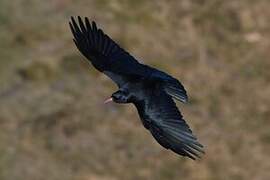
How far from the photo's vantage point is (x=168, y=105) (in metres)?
8.32

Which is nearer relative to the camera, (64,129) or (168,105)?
(168,105)

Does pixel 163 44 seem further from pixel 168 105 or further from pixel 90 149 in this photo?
pixel 168 105

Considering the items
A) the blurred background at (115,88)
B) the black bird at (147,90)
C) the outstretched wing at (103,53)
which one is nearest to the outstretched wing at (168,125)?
the black bird at (147,90)

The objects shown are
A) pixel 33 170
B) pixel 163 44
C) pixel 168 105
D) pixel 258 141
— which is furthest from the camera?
pixel 163 44

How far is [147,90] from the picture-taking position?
8406mm

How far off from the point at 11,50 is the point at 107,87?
48.3 inches

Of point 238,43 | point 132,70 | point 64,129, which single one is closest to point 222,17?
point 238,43

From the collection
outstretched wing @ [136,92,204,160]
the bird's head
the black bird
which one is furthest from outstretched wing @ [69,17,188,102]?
outstretched wing @ [136,92,204,160]

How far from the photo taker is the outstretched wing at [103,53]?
8.70 meters

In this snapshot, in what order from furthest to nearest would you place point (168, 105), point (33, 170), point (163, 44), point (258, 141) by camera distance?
point (163, 44)
point (258, 141)
point (33, 170)
point (168, 105)

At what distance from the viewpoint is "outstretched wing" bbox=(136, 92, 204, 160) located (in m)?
7.95

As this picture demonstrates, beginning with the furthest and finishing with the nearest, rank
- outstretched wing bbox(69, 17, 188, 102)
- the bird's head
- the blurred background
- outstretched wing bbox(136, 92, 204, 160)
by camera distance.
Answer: the blurred background → outstretched wing bbox(69, 17, 188, 102) → the bird's head → outstretched wing bbox(136, 92, 204, 160)

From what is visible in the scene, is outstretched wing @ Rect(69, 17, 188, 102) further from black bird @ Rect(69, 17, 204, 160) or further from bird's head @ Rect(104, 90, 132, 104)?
bird's head @ Rect(104, 90, 132, 104)

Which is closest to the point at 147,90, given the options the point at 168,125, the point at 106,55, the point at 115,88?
the point at 168,125
